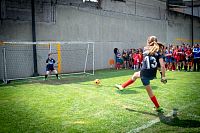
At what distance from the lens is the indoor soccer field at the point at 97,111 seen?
6.29 m

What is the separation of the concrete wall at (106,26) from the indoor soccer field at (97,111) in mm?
7429

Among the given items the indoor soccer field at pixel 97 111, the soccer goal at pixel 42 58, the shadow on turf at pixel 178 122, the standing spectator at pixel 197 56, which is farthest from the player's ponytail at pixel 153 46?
the standing spectator at pixel 197 56

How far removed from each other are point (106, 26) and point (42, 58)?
7.46 m

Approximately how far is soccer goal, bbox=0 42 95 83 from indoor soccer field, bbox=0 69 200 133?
5.24 m

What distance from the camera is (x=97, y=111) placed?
25.7 feet

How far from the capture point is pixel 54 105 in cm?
863

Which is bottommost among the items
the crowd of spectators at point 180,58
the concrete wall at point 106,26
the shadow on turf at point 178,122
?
the shadow on turf at point 178,122

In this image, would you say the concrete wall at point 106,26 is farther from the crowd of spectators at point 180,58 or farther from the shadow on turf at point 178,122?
the shadow on turf at point 178,122

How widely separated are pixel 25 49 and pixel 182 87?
10536 mm

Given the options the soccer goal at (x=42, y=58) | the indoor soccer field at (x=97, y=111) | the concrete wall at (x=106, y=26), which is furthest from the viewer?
the concrete wall at (x=106, y=26)

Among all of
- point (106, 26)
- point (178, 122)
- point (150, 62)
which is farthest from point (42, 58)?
point (178, 122)

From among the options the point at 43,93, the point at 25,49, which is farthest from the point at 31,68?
the point at 43,93

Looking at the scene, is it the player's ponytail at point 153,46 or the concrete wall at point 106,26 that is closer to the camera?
the player's ponytail at point 153,46

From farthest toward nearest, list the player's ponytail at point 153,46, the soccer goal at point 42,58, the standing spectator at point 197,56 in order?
the standing spectator at point 197,56 → the soccer goal at point 42,58 → the player's ponytail at point 153,46
